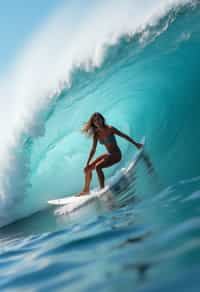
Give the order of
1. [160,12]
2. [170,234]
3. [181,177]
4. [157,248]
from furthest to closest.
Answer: [160,12] → [181,177] → [170,234] → [157,248]

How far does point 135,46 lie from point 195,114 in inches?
115

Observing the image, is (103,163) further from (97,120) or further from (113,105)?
(113,105)

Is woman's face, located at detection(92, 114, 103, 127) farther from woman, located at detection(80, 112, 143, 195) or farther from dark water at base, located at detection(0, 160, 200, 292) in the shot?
dark water at base, located at detection(0, 160, 200, 292)

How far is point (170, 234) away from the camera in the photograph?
247 centimetres

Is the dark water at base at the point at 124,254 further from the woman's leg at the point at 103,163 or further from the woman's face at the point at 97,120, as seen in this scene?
the woman's face at the point at 97,120

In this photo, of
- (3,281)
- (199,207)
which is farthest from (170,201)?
(3,281)

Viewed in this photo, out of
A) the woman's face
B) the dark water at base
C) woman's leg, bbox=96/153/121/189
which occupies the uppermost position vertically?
the woman's face

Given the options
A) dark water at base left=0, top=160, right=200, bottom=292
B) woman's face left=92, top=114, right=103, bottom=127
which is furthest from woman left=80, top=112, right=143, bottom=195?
dark water at base left=0, top=160, right=200, bottom=292

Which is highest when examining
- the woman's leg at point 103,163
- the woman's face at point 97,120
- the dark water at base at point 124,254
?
the woman's face at point 97,120

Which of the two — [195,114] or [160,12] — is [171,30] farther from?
[195,114]

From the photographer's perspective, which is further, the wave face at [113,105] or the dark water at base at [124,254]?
the wave face at [113,105]

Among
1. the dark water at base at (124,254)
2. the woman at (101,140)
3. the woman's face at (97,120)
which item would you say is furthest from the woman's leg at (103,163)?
the dark water at base at (124,254)

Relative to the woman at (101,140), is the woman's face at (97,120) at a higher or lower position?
Answer: higher

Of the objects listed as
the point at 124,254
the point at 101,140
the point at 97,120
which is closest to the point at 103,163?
the point at 101,140
